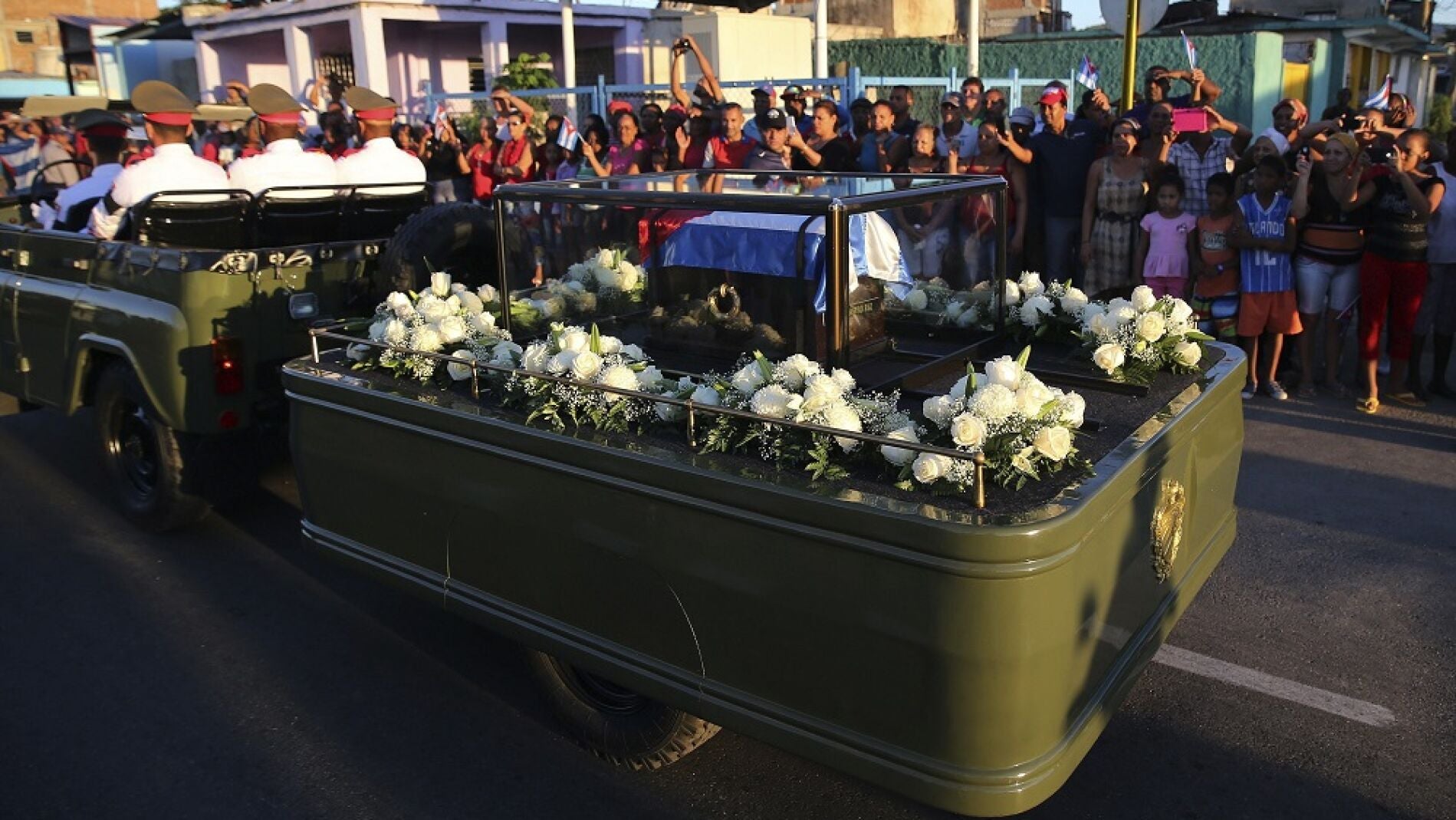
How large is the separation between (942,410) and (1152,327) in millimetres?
1206

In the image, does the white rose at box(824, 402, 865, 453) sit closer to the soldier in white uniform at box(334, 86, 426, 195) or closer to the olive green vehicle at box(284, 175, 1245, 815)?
the olive green vehicle at box(284, 175, 1245, 815)

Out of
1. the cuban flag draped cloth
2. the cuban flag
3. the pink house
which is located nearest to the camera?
the cuban flag draped cloth

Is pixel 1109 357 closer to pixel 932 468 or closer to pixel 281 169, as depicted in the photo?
pixel 932 468

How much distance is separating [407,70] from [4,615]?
19.6 m

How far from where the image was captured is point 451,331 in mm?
4176

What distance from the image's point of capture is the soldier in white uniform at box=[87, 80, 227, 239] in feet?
20.8

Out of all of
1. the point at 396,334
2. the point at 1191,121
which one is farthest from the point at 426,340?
the point at 1191,121

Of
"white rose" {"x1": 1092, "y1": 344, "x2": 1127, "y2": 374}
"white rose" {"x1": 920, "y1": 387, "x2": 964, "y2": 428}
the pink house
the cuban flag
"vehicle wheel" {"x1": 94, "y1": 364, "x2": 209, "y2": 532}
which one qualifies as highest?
the pink house

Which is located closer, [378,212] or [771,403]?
[771,403]

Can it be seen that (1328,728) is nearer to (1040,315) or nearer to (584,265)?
(1040,315)

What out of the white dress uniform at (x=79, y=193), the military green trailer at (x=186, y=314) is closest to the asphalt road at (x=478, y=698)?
the military green trailer at (x=186, y=314)

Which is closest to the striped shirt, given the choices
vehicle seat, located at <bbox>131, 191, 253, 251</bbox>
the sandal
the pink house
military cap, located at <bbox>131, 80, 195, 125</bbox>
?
the sandal

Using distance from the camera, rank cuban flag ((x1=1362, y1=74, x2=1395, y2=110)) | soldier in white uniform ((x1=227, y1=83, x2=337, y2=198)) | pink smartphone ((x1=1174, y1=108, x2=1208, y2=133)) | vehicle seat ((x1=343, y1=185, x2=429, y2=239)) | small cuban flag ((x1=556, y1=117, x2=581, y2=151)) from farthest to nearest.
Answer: small cuban flag ((x1=556, y1=117, x2=581, y2=151)), cuban flag ((x1=1362, y1=74, x2=1395, y2=110)), pink smartphone ((x1=1174, y1=108, x2=1208, y2=133)), soldier in white uniform ((x1=227, y1=83, x2=337, y2=198)), vehicle seat ((x1=343, y1=185, x2=429, y2=239))

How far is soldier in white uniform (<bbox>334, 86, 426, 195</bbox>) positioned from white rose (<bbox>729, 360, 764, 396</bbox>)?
4225mm
